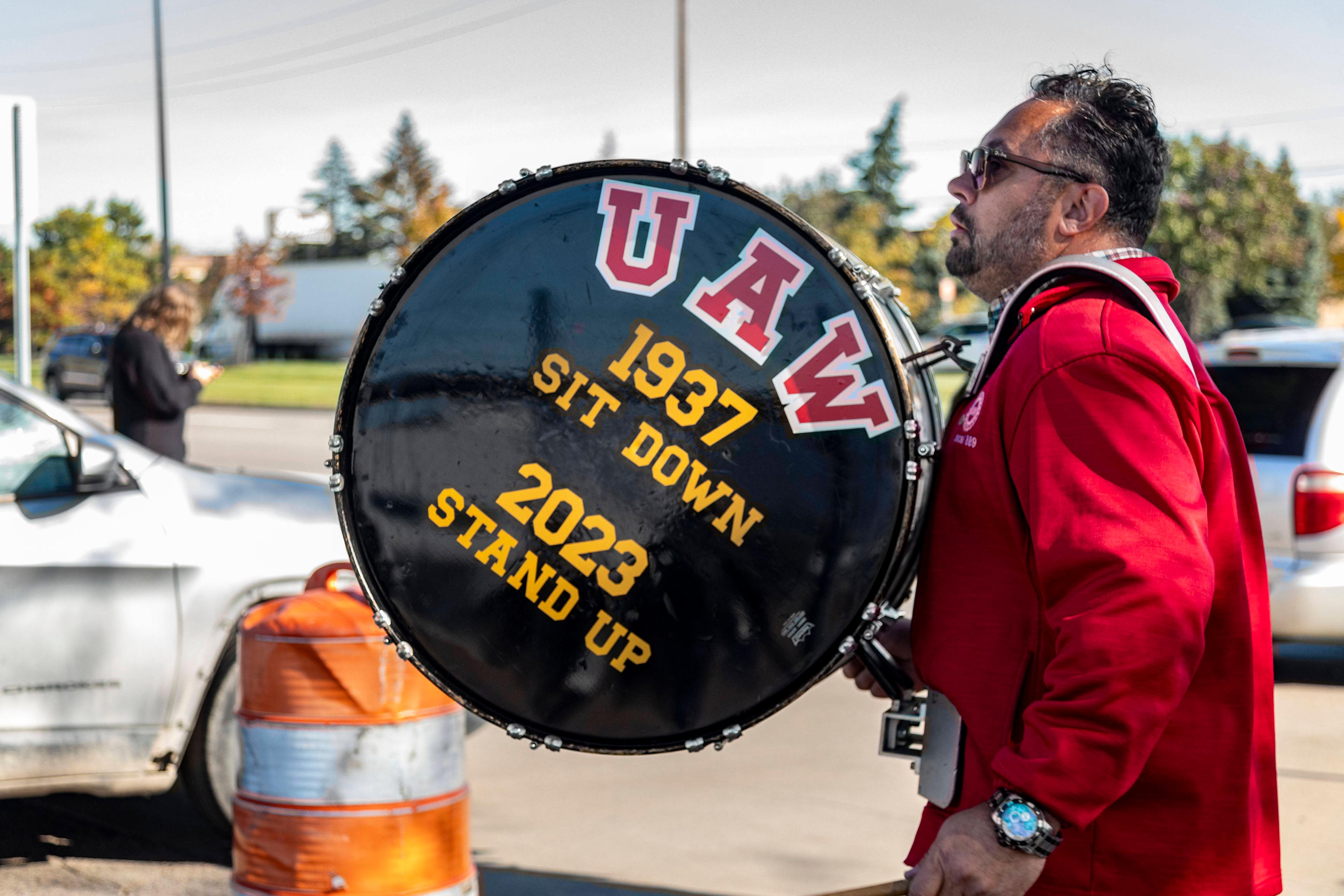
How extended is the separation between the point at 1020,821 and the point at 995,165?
2.95 feet

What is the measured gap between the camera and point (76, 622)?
396 centimetres

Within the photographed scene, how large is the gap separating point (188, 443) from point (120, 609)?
17694 millimetres

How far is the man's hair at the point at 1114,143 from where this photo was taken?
69.2 inches

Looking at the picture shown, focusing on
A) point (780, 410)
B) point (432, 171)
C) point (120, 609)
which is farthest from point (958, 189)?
point (432, 171)

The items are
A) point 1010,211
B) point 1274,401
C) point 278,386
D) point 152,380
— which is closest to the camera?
point 1010,211

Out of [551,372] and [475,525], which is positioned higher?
[551,372]

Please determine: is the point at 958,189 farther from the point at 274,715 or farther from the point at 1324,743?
the point at 1324,743

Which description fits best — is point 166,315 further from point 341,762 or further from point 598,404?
point 598,404

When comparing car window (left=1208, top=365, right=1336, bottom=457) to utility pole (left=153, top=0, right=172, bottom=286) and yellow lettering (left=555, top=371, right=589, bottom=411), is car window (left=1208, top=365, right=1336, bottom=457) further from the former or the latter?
utility pole (left=153, top=0, right=172, bottom=286)

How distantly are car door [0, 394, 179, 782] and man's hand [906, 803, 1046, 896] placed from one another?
3.15 meters

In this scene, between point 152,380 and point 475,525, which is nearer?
point 475,525

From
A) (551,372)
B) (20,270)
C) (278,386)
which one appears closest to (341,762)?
(551,372)

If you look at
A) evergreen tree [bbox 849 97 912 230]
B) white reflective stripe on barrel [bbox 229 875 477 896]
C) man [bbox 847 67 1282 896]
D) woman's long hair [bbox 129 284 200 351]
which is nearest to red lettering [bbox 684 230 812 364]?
man [bbox 847 67 1282 896]

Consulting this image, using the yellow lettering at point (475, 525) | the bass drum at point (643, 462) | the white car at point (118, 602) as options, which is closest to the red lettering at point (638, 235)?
the bass drum at point (643, 462)
